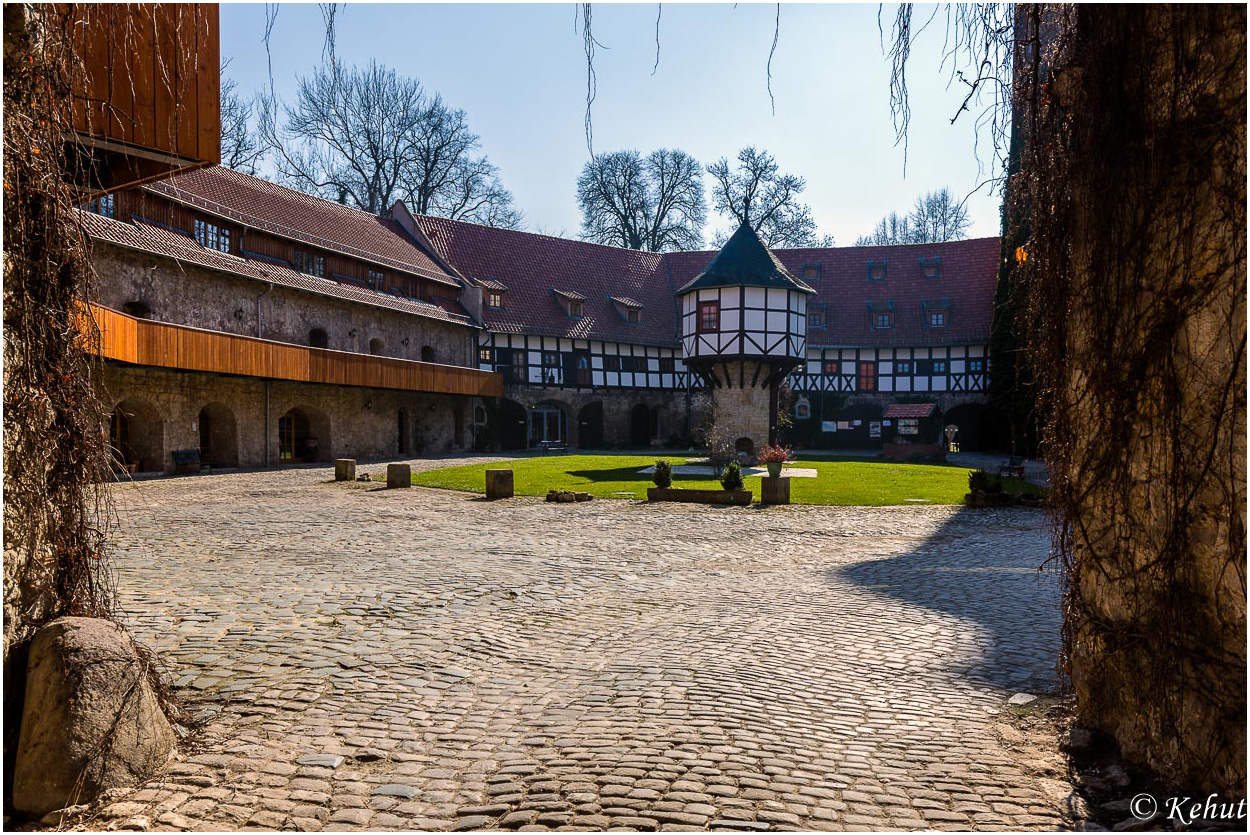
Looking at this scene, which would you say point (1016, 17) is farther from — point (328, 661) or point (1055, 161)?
point (328, 661)

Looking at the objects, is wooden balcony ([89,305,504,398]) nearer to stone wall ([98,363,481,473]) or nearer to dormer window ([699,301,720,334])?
stone wall ([98,363,481,473])

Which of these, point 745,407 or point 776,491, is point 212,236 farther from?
point 776,491

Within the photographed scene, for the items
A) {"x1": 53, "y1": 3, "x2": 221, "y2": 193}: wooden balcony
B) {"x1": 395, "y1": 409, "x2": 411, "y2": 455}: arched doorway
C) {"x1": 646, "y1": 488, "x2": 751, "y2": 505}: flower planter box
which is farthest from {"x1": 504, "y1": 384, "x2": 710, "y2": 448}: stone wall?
{"x1": 53, "y1": 3, "x2": 221, "y2": 193}: wooden balcony

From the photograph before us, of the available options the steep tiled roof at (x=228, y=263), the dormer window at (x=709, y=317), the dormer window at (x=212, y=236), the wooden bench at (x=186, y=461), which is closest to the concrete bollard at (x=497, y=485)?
the steep tiled roof at (x=228, y=263)

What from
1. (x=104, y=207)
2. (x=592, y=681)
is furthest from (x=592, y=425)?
(x=592, y=681)

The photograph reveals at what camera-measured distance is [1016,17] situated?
3678 millimetres

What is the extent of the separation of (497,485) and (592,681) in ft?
40.7

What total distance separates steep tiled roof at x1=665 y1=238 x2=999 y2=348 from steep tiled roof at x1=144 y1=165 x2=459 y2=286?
14.4 metres

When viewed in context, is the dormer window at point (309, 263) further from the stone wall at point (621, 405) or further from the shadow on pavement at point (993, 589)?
the shadow on pavement at point (993, 589)

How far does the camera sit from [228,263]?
2517 centimetres

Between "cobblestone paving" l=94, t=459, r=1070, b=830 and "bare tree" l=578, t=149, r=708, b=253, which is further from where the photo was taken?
"bare tree" l=578, t=149, r=708, b=253

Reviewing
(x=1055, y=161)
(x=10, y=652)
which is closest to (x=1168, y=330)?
(x=1055, y=161)

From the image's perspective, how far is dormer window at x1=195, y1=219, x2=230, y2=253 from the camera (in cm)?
2544

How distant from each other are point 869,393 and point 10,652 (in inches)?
1561
